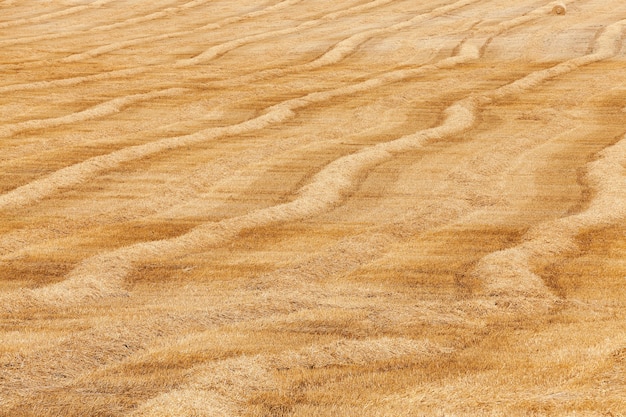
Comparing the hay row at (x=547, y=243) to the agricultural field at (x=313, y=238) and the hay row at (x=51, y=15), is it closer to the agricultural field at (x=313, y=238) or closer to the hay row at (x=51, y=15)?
the agricultural field at (x=313, y=238)

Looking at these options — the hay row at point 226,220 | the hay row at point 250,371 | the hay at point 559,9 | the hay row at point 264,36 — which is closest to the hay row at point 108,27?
the hay row at point 264,36

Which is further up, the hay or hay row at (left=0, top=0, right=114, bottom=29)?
hay row at (left=0, top=0, right=114, bottom=29)

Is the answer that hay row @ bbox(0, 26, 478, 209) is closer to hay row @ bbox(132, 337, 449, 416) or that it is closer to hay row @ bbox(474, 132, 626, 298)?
hay row @ bbox(474, 132, 626, 298)

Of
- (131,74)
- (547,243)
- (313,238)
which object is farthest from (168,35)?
(547,243)

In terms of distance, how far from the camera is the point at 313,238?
444 inches

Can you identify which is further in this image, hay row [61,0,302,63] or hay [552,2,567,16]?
hay [552,2,567,16]

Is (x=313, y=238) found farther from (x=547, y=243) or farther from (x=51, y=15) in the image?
(x=51, y=15)

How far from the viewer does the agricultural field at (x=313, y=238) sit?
6422 mm

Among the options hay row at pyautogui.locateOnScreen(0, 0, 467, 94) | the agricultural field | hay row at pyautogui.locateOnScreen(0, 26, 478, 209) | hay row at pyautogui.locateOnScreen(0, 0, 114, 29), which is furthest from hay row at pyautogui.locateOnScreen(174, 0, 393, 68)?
hay row at pyautogui.locateOnScreen(0, 0, 114, 29)

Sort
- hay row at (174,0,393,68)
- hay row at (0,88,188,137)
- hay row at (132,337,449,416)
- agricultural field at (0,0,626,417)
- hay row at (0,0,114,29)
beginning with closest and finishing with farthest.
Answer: hay row at (132,337,449,416)
agricultural field at (0,0,626,417)
hay row at (0,88,188,137)
hay row at (174,0,393,68)
hay row at (0,0,114,29)

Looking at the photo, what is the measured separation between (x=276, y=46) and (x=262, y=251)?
21755 mm

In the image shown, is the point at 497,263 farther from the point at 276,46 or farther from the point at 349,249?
the point at 276,46

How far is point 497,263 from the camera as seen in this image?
9.80 meters

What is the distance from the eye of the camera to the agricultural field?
642 cm
